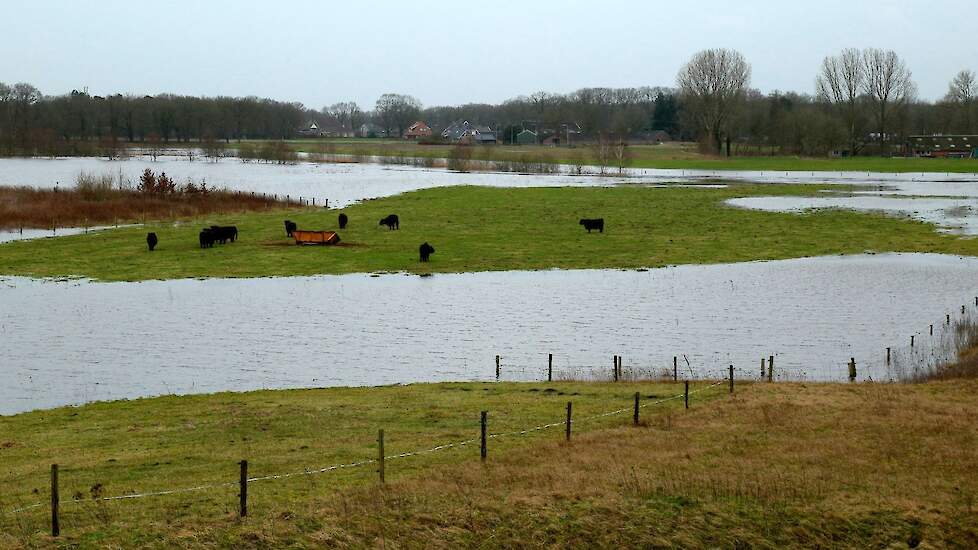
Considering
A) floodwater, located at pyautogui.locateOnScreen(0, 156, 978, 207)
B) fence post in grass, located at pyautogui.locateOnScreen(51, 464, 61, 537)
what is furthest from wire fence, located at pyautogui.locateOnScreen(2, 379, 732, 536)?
floodwater, located at pyautogui.locateOnScreen(0, 156, 978, 207)

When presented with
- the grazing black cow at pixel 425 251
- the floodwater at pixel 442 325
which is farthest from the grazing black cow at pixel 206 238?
the grazing black cow at pixel 425 251

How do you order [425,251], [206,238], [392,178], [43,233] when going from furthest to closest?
[392,178] < [43,233] < [206,238] < [425,251]

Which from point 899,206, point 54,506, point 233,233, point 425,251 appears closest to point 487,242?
point 425,251

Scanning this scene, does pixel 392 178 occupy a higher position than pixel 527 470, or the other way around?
pixel 392 178

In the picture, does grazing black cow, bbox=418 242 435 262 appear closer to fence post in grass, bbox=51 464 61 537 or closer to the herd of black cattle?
the herd of black cattle

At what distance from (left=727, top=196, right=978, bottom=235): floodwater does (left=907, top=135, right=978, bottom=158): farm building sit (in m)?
93.0

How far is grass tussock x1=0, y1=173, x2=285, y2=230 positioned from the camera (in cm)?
7279

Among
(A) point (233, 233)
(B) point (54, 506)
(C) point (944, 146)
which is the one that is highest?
(C) point (944, 146)

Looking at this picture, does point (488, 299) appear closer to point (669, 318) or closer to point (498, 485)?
point (669, 318)

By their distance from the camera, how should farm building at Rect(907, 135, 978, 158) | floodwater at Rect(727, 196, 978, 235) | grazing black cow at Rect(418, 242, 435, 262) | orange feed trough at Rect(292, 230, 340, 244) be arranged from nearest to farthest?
grazing black cow at Rect(418, 242, 435, 262)
orange feed trough at Rect(292, 230, 340, 244)
floodwater at Rect(727, 196, 978, 235)
farm building at Rect(907, 135, 978, 158)

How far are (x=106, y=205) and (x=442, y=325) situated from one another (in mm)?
48733

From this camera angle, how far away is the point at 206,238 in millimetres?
59188

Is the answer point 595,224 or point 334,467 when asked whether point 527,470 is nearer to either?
point 334,467

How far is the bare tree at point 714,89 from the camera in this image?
601ft
